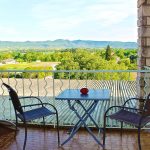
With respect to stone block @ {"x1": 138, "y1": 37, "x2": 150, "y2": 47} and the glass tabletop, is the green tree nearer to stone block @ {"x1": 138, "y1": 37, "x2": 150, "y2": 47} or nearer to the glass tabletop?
stone block @ {"x1": 138, "y1": 37, "x2": 150, "y2": 47}

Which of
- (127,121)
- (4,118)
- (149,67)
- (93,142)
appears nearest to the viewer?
(127,121)

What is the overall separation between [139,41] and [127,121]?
208 centimetres

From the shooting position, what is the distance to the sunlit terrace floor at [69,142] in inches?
151

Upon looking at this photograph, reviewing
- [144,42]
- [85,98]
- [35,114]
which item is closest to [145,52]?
[144,42]

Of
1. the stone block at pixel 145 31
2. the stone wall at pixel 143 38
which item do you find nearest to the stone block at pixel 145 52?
the stone wall at pixel 143 38

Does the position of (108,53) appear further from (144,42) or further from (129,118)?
(129,118)

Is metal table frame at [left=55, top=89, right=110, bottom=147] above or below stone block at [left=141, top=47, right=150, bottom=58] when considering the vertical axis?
below

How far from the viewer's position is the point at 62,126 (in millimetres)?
4660

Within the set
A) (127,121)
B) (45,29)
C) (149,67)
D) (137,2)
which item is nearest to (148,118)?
(127,121)

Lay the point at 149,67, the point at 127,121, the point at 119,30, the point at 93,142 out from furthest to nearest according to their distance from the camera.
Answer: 1. the point at 119,30
2. the point at 149,67
3. the point at 93,142
4. the point at 127,121

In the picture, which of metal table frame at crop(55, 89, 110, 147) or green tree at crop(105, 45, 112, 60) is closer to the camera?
metal table frame at crop(55, 89, 110, 147)

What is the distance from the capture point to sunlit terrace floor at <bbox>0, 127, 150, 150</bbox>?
12.6ft

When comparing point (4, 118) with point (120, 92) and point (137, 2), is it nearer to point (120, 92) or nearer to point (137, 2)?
point (120, 92)

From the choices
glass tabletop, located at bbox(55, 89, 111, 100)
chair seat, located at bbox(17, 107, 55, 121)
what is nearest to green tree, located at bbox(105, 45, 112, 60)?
glass tabletop, located at bbox(55, 89, 111, 100)
